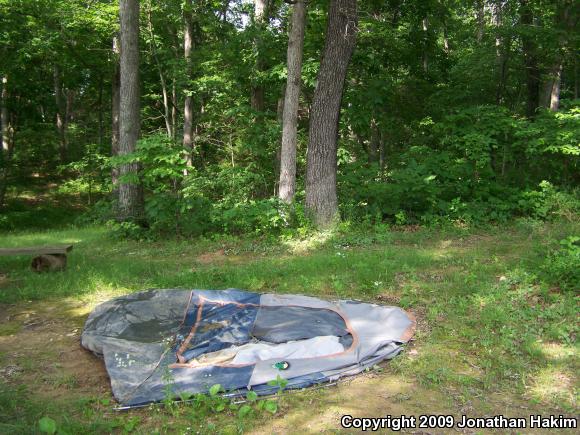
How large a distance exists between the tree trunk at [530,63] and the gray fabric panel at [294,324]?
878 cm

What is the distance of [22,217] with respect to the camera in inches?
675

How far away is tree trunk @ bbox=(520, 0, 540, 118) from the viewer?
11094 millimetres

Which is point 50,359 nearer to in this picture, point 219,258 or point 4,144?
point 219,258

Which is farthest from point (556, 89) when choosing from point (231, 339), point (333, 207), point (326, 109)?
point (231, 339)

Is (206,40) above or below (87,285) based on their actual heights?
above

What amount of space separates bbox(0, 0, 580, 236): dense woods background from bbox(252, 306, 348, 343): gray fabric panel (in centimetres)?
384

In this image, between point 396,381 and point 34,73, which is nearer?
point 396,381

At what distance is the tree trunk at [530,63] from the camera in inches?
437

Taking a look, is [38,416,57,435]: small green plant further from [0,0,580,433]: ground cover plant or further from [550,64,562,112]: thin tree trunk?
[550,64,562,112]: thin tree trunk

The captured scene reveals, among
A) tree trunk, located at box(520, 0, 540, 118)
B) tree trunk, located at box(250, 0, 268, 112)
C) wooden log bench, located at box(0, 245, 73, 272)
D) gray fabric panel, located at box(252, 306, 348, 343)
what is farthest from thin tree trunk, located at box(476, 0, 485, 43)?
wooden log bench, located at box(0, 245, 73, 272)

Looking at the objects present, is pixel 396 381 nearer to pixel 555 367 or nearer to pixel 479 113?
pixel 555 367

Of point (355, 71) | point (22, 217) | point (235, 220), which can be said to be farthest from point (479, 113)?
point (22, 217)

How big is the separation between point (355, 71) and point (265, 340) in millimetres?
8527

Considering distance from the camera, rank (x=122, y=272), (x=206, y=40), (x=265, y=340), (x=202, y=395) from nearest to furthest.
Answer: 1. (x=202, y=395)
2. (x=265, y=340)
3. (x=122, y=272)
4. (x=206, y=40)
